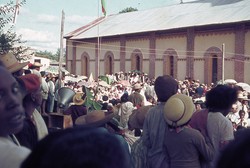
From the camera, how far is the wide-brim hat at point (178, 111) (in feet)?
14.3

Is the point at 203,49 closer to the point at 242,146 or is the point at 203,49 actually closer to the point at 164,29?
the point at 164,29

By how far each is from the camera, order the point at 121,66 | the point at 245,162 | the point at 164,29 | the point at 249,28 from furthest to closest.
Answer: the point at 121,66, the point at 164,29, the point at 249,28, the point at 245,162

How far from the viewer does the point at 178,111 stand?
14.2 ft

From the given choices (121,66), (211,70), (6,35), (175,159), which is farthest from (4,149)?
(121,66)

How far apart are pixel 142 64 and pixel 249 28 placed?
10666mm

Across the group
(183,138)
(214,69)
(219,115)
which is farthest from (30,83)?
(214,69)

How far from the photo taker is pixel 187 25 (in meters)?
29.9

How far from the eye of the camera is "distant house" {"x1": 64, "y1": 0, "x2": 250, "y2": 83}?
2759 cm

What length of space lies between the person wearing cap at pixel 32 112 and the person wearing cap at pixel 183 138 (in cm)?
131

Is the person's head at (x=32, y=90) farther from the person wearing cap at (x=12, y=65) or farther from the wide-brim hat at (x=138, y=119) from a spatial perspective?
→ the wide-brim hat at (x=138, y=119)

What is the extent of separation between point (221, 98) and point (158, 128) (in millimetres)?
750

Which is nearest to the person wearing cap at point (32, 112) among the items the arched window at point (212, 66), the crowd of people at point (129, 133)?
the crowd of people at point (129, 133)

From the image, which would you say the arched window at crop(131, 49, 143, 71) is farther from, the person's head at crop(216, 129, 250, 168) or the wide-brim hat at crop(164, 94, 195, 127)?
the person's head at crop(216, 129, 250, 168)

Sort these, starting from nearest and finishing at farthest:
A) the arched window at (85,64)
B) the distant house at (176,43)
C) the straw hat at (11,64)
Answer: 1. the straw hat at (11,64)
2. the distant house at (176,43)
3. the arched window at (85,64)
